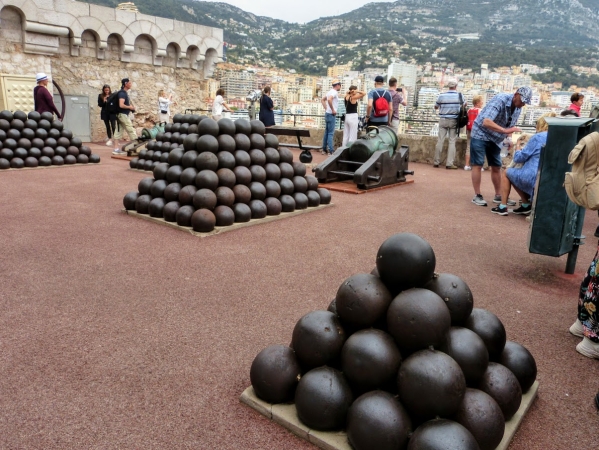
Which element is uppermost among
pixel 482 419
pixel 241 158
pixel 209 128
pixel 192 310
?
pixel 209 128

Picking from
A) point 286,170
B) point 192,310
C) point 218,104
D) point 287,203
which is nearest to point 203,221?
point 287,203

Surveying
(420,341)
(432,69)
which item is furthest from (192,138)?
(432,69)

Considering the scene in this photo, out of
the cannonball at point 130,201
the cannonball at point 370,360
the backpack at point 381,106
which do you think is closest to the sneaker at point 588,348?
the cannonball at point 370,360

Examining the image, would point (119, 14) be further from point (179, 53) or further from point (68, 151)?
point (68, 151)

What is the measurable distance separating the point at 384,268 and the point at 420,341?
1.15ft

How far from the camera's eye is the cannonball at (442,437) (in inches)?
Answer: 68.4

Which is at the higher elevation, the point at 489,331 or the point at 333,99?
the point at 333,99

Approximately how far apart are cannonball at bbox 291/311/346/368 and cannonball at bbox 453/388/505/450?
0.56 meters

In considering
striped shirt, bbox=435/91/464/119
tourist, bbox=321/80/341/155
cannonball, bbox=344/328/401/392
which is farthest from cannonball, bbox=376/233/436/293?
tourist, bbox=321/80/341/155

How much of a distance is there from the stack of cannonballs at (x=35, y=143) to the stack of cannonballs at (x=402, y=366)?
944 centimetres

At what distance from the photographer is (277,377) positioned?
2252 mm

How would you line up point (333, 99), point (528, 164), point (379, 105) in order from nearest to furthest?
point (528, 164) < point (379, 105) < point (333, 99)

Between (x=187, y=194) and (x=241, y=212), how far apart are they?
25.6 inches

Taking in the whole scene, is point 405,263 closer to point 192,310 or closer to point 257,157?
point 192,310
